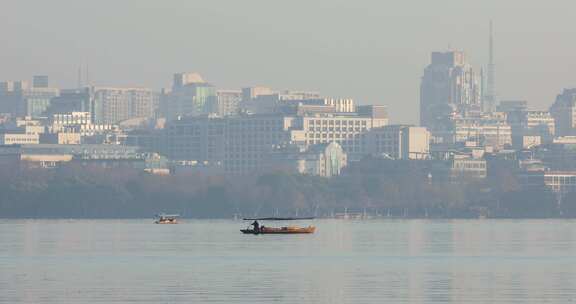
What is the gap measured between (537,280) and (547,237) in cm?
5464

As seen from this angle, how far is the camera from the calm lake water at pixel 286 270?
76.7 m

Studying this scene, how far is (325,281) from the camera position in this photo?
275 feet

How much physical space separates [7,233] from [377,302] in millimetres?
79934

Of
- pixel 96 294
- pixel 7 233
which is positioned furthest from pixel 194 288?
pixel 7 233

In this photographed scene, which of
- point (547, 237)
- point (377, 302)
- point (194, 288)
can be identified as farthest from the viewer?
point (547, 237)

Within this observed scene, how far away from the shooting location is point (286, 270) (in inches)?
3580

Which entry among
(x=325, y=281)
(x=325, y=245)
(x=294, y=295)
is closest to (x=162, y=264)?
(x=325, y=281)

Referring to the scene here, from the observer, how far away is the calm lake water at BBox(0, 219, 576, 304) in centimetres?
7669

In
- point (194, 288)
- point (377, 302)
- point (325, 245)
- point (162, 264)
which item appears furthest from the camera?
point (325, 245)

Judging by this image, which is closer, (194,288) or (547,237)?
(194,288)

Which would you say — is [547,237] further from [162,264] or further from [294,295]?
[294,295]

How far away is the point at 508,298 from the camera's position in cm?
7575

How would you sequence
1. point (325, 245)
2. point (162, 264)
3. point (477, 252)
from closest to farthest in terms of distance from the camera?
point (162, 264), point (477, 252), point (325, 245)

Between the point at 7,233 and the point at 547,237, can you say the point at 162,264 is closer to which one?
the point at 547,237
